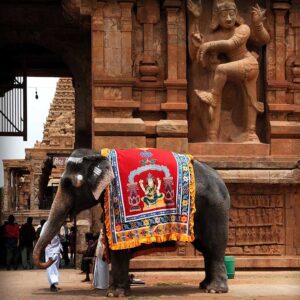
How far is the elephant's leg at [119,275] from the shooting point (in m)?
13.5

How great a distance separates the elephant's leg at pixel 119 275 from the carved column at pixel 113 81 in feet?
15.7

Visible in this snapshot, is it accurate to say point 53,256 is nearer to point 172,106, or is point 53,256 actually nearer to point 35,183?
point 172,106

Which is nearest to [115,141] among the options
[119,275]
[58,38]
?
[119,275]

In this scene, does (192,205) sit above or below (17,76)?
below

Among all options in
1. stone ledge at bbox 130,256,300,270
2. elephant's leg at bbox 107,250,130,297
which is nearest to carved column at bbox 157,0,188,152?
stone ledge at bbox 130,256,300,270

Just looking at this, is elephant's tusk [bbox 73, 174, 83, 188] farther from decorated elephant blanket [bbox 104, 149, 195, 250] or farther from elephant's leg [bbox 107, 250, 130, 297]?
elephant's leg [bbox 107, 250, 130, 297]

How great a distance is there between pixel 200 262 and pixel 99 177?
4.81m

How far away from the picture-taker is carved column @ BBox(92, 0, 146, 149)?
18125 mm

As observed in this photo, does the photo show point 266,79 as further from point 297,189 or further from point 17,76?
point 17,76

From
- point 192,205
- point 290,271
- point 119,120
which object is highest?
point 119,120

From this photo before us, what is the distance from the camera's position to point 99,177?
13.4 m

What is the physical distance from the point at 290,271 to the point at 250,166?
2064 mm

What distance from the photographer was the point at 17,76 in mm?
27625

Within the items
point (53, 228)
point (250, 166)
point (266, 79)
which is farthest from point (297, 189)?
point (53, 228)
